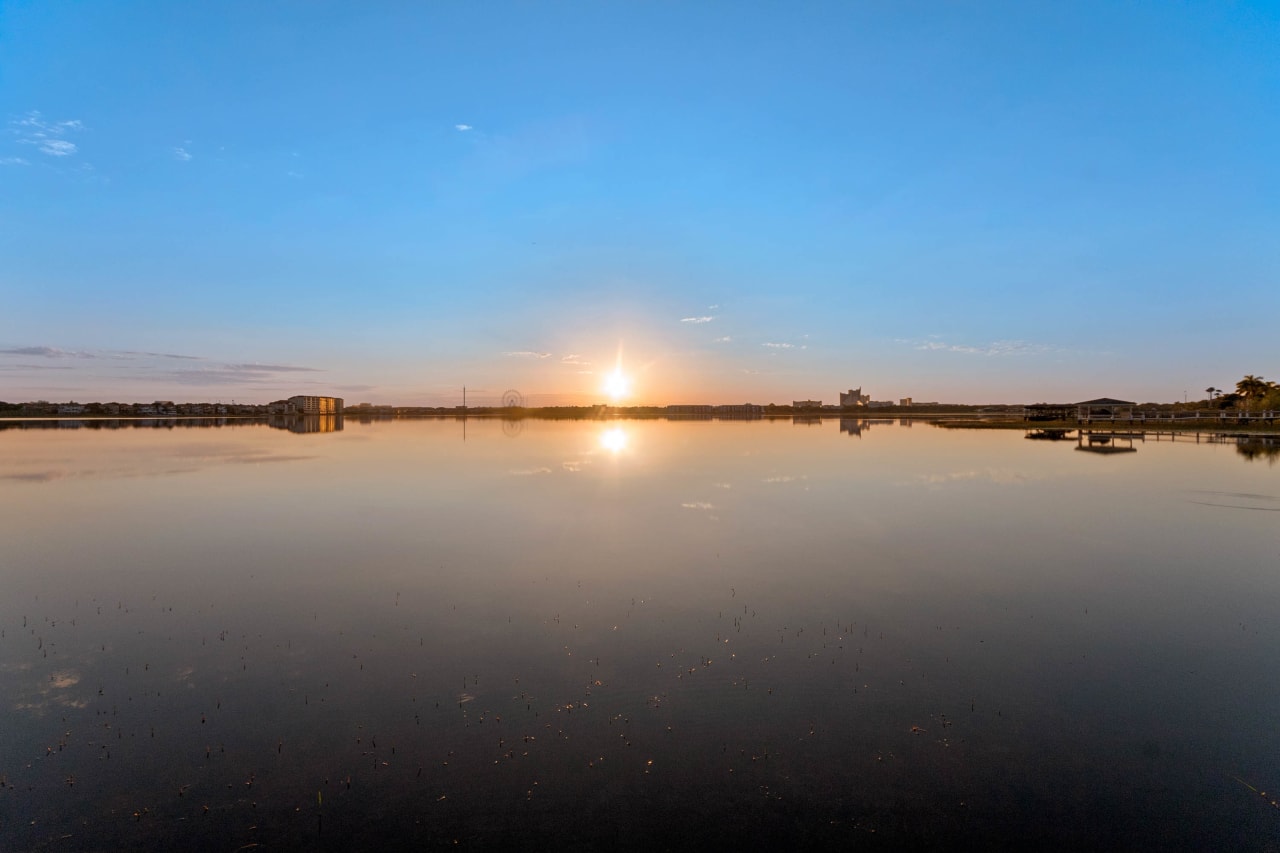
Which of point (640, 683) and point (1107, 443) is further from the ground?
point (1107, 443)

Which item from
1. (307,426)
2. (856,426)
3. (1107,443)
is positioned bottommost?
(307,426)

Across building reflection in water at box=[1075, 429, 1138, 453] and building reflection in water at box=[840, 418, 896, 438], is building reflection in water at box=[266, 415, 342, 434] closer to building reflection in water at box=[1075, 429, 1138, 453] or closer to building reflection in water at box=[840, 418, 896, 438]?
building reflection in water at box=[840, 418, 896, 438]

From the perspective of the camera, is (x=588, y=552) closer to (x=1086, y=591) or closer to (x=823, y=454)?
(x=1086, y=591)

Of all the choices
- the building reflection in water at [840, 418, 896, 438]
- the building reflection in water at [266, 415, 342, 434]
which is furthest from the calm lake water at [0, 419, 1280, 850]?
the building reflection in water at [266, 415, 342, 434]

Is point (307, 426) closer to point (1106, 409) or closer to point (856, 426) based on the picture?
point (856, 426)

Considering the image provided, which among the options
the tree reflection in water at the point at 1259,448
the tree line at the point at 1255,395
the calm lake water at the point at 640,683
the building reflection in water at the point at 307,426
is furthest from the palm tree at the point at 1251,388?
the building reflection in water at the point at 307,426

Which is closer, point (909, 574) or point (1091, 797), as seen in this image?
point (1091, 797)

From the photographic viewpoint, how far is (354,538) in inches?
745

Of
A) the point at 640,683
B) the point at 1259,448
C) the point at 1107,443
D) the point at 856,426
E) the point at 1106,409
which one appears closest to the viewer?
the point at 640,683

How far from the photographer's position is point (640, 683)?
911 cm

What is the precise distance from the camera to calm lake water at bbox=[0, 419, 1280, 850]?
249 inches

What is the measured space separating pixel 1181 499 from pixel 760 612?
24.5 metres

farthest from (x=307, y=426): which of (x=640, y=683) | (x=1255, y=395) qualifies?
(x=1255, y=395)

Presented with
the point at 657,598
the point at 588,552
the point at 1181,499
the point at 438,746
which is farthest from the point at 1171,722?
the point at 1181,499
